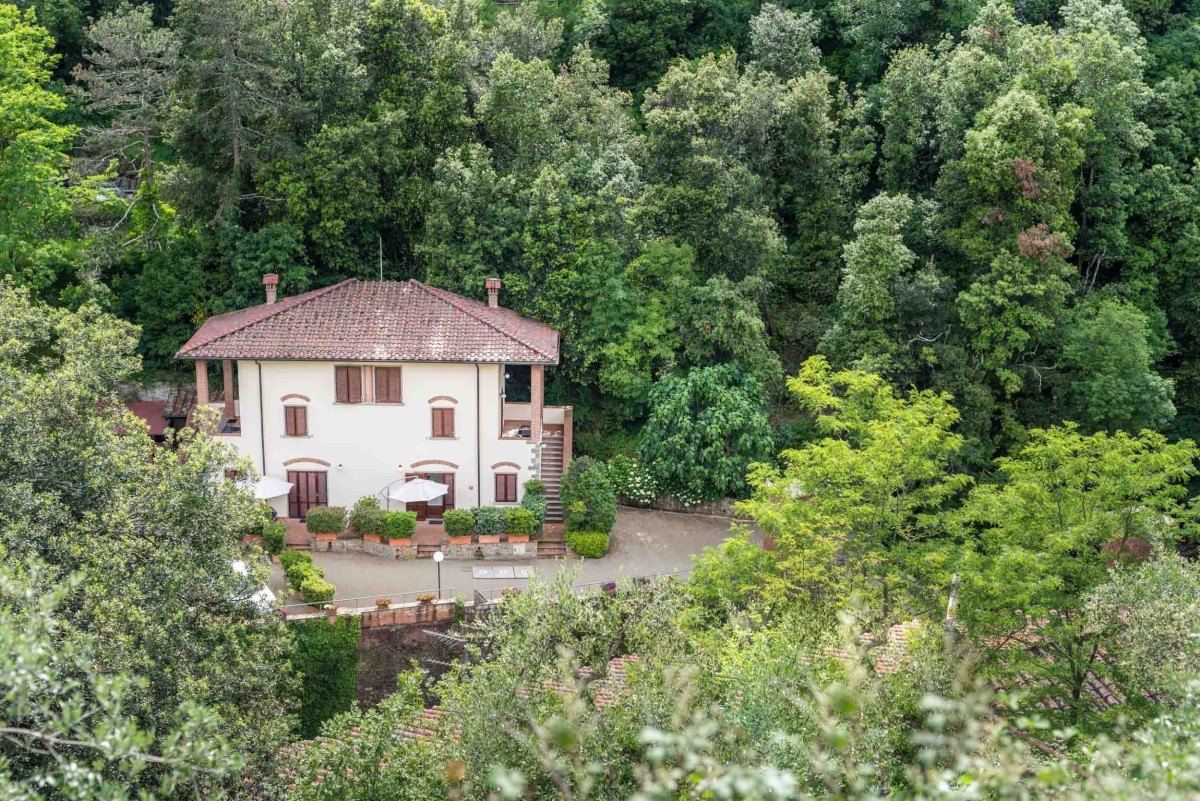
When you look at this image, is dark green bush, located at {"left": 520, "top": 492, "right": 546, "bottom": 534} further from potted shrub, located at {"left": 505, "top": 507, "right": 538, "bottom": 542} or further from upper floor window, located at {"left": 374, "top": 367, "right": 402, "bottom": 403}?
upper floor window, located at {"left": 374, "top": 367, "right": 402, "bottom": 403}

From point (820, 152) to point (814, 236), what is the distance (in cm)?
306

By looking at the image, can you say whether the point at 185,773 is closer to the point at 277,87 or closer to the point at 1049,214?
the point at 277,87

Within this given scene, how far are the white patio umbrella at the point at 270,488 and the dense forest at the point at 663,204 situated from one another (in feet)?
24.7

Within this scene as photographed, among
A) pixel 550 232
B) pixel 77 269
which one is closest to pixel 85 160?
pixel 77 269

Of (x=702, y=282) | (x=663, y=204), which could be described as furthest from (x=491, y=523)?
(x=663, y=204)

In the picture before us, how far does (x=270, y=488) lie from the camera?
37344mm

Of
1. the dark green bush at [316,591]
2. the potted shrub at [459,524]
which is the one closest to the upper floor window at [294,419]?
the potted shrub at [459,524]

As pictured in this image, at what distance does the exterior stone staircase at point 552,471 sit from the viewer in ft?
129

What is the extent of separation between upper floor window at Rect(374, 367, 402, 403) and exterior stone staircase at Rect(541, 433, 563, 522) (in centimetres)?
493

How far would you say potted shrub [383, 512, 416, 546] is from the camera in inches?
1447

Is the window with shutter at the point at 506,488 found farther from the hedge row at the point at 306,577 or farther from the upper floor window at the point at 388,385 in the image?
the hedge row at the point at 306,577

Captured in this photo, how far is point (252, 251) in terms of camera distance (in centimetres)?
4159

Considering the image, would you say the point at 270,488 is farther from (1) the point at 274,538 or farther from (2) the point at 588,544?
(2) the point at 588,544

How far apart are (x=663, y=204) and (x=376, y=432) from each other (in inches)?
486
